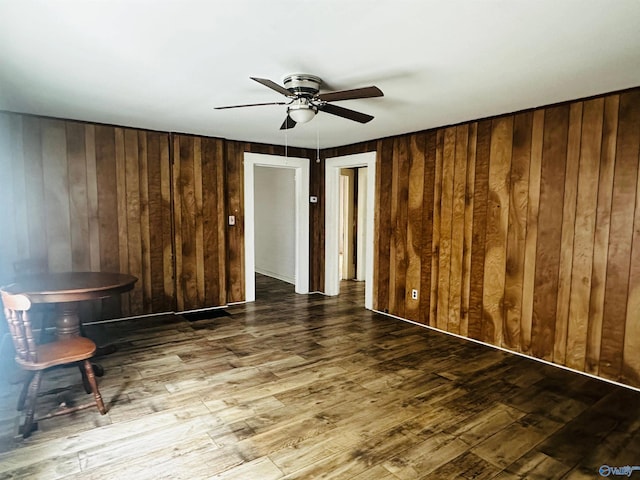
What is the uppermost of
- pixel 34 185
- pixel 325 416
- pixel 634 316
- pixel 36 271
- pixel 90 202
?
pixel 34 185

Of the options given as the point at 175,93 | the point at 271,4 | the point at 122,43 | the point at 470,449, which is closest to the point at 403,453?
the point at 470,449

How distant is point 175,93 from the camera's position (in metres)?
3.16

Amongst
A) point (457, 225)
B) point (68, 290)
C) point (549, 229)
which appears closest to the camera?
point (68, 290)

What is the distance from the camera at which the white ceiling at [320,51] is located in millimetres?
1813

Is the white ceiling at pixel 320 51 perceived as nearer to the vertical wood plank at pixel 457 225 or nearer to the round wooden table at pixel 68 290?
the vertical wood plank at pixel 457 225

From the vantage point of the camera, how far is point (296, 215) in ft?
20.2

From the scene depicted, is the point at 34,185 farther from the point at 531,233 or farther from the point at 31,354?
the point at 531,233

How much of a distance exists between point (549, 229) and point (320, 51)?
8.84ft

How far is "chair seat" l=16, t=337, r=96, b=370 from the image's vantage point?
2354mm

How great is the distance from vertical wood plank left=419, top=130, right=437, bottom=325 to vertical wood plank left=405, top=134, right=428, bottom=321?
0.04 metres

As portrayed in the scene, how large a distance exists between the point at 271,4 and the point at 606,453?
3.15 m

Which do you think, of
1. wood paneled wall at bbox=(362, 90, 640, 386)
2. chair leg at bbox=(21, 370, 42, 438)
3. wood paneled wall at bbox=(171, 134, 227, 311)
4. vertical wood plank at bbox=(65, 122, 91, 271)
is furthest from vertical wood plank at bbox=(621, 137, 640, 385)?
vertical wood plank at bbox=(65, 122, 91, 271)

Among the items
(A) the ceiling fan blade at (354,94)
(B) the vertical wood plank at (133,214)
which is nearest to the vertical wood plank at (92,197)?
(B) the vertical wood plank at (133,214)

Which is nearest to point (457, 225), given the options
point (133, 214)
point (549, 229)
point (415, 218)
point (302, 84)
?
point (415, 218)
